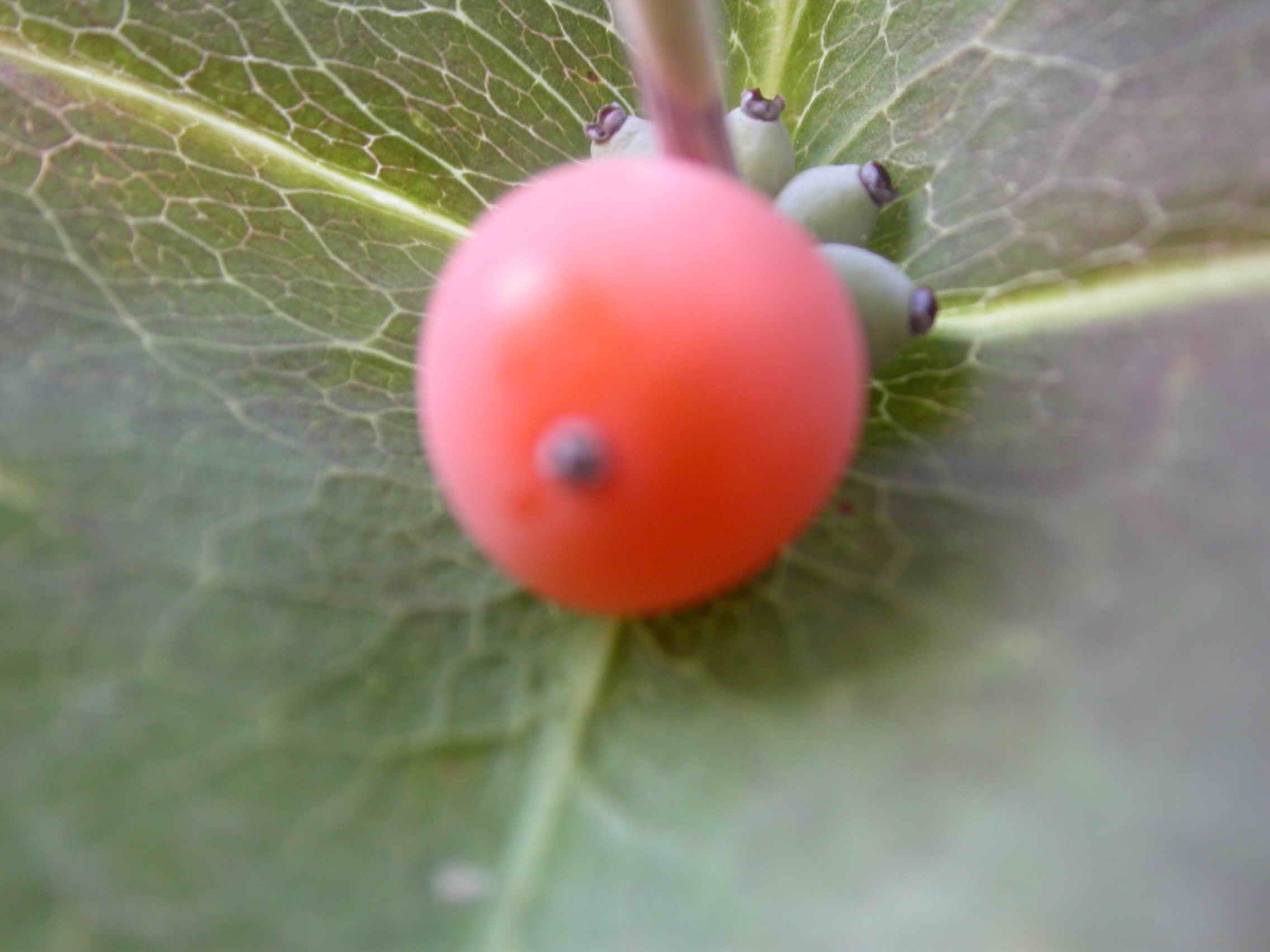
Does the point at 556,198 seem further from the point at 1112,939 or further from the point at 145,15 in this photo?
the point at 145,15

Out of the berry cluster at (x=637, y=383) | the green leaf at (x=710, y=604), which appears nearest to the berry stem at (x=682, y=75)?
the berry cluster at (x=637, y=383)

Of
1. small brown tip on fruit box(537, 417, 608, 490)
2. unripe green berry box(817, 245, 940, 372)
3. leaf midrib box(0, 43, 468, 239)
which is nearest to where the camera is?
small brown tip on fruit box(537, 417, 608, 490)

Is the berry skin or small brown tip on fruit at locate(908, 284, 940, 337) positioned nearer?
the berry skin

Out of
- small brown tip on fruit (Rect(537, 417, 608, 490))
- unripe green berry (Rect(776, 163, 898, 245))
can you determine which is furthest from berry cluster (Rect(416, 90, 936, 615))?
unripe green berry (Rect(776, 163, 898, 245))

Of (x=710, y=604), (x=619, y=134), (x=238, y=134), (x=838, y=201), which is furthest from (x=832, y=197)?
(x=238, y=134)

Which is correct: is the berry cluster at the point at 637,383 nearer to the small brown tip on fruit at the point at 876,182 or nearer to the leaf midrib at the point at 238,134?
the small brown tip on fruit at the point at 876,182

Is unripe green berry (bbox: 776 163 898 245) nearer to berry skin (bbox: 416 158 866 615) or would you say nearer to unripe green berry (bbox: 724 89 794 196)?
unripe green berry (bbox: 724 89 794 196)

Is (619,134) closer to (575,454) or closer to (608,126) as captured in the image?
(608,126)

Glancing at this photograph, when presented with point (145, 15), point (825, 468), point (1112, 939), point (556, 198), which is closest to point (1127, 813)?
point (1112, 939)
